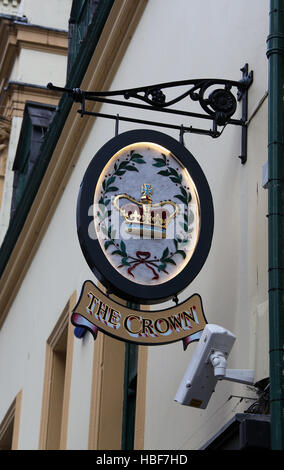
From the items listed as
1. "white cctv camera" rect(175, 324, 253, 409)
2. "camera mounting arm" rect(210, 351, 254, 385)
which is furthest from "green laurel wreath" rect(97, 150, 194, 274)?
"camera mounting arm" rect(210, 351, 254, 385)

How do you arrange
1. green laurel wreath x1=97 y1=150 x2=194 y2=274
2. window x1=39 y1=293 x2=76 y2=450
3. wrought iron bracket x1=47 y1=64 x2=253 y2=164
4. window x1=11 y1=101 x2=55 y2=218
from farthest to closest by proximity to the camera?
window x1=11 y1=101 x2=55 y2=218
window x1=39 y1=293 x2=76 y2=450
wrought iron bracket x1=47 y1=64 x2=253 y2=164
green laurel wreath x1=97 y1=150 x2=194 y2=274

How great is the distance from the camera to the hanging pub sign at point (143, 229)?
779 cm

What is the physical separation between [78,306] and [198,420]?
51.4 inches

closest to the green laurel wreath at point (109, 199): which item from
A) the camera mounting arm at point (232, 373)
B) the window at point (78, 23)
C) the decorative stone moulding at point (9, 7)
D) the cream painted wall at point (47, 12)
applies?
the camera mounting arm at point (232, 373)

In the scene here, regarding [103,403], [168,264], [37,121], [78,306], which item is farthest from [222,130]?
[37,121]

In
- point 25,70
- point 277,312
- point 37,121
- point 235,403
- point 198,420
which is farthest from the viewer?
point 25,70

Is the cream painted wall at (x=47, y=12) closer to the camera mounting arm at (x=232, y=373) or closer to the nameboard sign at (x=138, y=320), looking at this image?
the nameboard sign at (x=138, y=320)

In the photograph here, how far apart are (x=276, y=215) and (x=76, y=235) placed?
7353 millimetres

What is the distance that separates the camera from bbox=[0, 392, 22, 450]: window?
1614 cm

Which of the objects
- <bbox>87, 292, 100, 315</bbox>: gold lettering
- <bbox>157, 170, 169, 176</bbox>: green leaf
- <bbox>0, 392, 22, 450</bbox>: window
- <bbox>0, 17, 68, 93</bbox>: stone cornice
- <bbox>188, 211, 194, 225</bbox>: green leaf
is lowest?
<bbox>87, 292, 100, 315</bbox>: gold lettering

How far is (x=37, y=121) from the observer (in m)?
20.2

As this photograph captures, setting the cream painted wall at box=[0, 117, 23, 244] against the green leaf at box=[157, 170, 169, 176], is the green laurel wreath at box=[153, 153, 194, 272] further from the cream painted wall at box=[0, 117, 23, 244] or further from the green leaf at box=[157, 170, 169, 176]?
the cream painted wall at box=[0, 117, 23, 244]

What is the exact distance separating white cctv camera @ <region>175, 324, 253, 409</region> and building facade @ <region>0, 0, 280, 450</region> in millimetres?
145

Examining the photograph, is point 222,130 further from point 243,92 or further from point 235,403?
point 235,403
